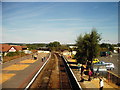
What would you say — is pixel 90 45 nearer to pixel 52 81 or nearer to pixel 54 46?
pixel 52 81

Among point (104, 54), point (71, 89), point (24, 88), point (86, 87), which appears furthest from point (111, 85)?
point (104, 54)

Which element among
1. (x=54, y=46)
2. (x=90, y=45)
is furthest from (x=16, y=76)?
(x=54, y=46)

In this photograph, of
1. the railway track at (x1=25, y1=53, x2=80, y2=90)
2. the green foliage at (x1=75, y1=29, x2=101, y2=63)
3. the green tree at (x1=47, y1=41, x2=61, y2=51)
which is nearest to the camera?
the railway track at (x1=25, y1=53, x2=80, y2=90)

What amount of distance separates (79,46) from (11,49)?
46.6 m

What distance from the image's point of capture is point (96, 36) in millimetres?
23328

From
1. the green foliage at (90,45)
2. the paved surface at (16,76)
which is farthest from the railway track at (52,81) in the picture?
the green foliage at (90,45)

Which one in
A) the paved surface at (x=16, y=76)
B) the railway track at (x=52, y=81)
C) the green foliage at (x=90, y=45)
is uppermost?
the green foliage at (x=90, y=45)

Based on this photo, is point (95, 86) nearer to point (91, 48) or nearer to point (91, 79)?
point (91, 79)

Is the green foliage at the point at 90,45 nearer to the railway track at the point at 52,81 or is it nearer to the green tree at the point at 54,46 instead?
the railway track at the point at 52,81

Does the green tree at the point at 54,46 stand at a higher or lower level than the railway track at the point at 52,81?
higher

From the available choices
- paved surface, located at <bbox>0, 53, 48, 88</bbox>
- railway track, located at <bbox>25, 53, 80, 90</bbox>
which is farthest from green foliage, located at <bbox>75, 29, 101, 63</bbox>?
paved surface, located at <bbox>0, 53, 48, 88</bbox>

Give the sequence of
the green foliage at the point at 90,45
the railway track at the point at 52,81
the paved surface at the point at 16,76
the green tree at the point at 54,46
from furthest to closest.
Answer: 1. the green tree at the point at 54,46
2. the green foliage at the point at 90,45
3. the paved surface at the point at 16,76
4. the railway track at the point at 52,81

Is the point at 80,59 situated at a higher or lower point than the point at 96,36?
lower

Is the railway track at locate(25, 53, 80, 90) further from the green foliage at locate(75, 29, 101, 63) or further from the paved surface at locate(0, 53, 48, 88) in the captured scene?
the green foliage at locate(75, 29, 101, 63)
